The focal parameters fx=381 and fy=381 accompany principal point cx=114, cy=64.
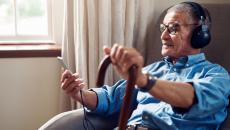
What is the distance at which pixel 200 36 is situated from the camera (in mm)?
1493

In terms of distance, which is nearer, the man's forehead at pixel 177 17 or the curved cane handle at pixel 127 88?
the curved cane handle at pixel 127 88

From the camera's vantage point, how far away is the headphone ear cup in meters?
1.49

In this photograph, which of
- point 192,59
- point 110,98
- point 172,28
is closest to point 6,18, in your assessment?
point 110,98

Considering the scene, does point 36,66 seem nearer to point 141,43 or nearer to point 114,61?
point 141,43

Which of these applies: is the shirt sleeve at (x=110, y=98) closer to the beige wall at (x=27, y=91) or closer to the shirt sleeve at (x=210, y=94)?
the shirt sleeve at (x=210, y=94)

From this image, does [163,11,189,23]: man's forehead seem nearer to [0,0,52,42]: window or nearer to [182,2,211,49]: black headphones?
[182,2,211,49]: black headphones

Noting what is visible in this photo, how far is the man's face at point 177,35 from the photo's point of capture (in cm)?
154

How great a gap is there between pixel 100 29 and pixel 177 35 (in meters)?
0.50

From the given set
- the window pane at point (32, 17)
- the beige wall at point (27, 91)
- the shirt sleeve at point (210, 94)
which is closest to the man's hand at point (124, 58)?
the shirt sleeve at point (210, 94)

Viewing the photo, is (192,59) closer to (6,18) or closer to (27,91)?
(27,91)

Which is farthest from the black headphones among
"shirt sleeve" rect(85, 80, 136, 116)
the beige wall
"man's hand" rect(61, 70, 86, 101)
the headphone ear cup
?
the beige wall

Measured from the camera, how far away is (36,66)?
2.15 meters

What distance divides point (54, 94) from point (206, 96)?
44.0 inches

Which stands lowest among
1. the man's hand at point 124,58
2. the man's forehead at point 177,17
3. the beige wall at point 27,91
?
the beige wall at point 27,91
